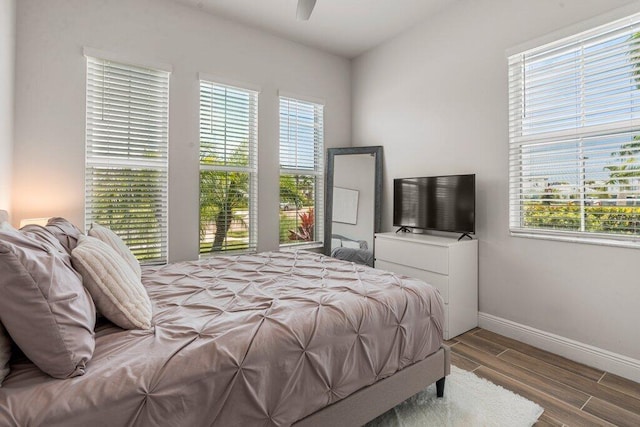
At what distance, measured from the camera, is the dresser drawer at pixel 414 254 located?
2809mm

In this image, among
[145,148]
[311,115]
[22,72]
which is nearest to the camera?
[22,72]

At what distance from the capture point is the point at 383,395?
5.09 ft

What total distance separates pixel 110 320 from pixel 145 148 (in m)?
2.21

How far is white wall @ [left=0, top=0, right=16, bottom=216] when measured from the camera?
84.7 inches

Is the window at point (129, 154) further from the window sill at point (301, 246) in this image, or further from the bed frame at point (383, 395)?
the bed frame at point (383, 395)

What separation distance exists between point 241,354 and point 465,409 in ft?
4.56

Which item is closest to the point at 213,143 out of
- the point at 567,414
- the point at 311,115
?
the point at 311,115

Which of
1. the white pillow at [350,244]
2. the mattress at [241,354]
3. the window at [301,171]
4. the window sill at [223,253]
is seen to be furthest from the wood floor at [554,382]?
the window sill at [223,253]

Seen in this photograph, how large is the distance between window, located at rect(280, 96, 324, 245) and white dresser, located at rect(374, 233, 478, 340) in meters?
1.33

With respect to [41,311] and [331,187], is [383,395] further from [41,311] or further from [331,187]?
[331,187]

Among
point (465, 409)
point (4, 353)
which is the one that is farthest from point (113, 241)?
point (465, 409)

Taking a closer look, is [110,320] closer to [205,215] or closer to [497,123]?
[205,215]

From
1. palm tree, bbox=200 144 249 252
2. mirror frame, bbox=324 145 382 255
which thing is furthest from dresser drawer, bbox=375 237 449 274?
palm tree, bbox=200 144 249 252

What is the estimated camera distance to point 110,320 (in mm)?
1283
